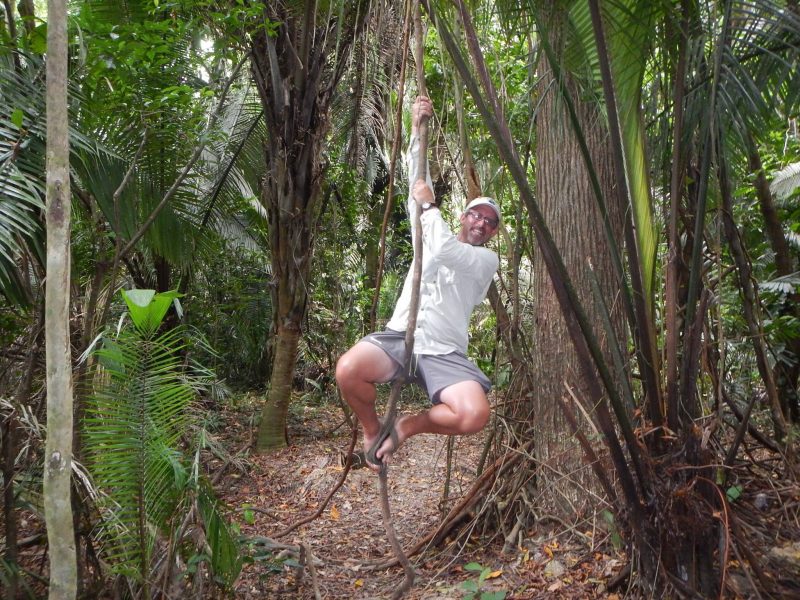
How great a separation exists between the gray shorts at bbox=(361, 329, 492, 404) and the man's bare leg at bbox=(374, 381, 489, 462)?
5cm

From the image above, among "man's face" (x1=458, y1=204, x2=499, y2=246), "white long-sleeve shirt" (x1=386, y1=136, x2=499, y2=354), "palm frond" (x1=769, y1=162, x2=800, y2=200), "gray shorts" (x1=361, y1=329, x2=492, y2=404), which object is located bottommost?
"gray shorts" (x1=361, y1=329, x2=492, y2=404)

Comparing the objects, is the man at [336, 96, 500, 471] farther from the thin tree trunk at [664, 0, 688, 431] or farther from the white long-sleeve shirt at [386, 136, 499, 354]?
the thin tree trunk at [664, 0, 688, 431]

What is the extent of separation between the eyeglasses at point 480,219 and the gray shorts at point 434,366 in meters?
0.72

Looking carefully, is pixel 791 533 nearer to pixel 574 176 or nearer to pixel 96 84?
pixel 574 176

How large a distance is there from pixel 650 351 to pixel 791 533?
4.93ft

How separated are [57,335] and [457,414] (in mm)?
1791

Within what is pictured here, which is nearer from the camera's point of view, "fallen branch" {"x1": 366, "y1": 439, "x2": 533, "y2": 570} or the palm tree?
the palm tree

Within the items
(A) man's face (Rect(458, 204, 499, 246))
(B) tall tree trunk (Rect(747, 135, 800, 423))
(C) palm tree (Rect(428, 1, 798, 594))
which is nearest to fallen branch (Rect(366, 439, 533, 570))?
(C) palm tree (Rect(428, 1, 798, 594))

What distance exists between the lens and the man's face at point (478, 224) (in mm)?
3625

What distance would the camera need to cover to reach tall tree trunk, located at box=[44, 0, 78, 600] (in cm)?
235

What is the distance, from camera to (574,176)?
156 inches

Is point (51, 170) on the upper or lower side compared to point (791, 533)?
upper

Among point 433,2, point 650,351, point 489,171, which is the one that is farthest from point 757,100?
point 489,171

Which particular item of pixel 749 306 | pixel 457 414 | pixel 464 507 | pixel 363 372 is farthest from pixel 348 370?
pixel 749 306
